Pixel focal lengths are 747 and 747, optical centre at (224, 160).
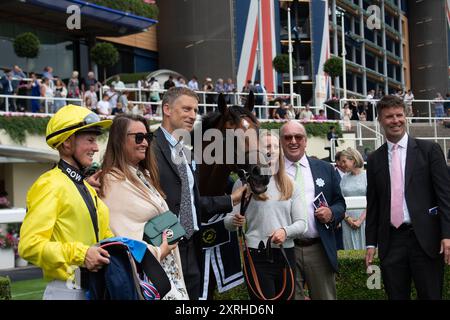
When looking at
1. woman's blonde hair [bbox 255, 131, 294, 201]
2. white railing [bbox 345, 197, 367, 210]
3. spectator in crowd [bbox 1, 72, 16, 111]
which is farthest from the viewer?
spectator in crowd [bbox 1, 72, 16, 111]

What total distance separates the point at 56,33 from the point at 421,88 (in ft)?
86.6

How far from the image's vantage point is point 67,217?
2568mm

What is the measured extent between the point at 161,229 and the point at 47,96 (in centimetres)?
1153

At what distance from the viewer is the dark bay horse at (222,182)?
12.3 feet

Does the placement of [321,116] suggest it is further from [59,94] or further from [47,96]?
[47,96]

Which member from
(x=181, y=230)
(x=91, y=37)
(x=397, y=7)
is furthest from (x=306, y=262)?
(x=397, y=7)

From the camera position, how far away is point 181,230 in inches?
116

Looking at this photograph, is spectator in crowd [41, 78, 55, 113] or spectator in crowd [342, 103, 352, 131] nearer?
spectator in crowd [41, 78, 55, 113]

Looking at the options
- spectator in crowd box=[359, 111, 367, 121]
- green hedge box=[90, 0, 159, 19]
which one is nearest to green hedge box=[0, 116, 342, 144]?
green hedge box=[90, 0, 159, 19]

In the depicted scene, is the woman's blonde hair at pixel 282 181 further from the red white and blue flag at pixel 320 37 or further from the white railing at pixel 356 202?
the red white and blue flag at pixel 320 37

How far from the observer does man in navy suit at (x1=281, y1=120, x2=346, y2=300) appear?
4.00 meters

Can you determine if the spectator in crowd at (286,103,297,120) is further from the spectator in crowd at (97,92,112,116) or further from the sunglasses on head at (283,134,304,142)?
the sunglasses on head at (283,134,304,142)

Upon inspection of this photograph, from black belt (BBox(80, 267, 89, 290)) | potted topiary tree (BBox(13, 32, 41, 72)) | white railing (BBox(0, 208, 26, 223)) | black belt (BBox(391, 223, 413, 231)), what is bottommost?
black belt (BBox(80, 267, 89, 290))
